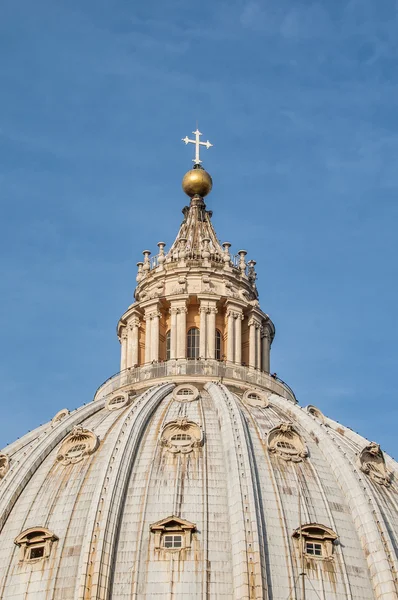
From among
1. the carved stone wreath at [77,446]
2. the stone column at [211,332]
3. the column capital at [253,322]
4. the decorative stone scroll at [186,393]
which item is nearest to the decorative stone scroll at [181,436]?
the carved stone wreath at [77,446]

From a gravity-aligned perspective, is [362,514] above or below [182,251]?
below

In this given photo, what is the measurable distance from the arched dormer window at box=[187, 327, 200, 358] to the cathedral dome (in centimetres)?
8

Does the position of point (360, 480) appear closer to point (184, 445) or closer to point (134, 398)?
point (184, 445)

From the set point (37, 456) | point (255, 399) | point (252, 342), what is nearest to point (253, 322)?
point (252, 342)

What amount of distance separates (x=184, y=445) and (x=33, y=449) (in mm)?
9018

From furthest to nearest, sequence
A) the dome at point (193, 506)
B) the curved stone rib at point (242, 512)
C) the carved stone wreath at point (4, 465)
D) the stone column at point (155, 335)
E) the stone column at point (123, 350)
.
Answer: the stone column at point (123, 350)
the stone column at point (155, 335)
the carved stone wreath at point (4, 465)
the dome at point (193, 506)
the curved stone rib at point (242, 512)

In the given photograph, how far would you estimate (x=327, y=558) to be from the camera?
62969 mm

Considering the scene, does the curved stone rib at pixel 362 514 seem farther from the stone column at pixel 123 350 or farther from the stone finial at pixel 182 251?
the stone finial at pixel 182 251

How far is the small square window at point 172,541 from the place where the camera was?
62.2m

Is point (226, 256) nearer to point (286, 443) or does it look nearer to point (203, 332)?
point (203, 332)

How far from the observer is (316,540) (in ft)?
208

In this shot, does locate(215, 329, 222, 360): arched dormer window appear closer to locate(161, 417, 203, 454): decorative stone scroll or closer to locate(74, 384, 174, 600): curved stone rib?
locate(74, 384, 174, 600): curved stone rib

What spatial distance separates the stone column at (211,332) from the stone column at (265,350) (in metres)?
4.11

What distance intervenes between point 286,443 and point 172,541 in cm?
973
